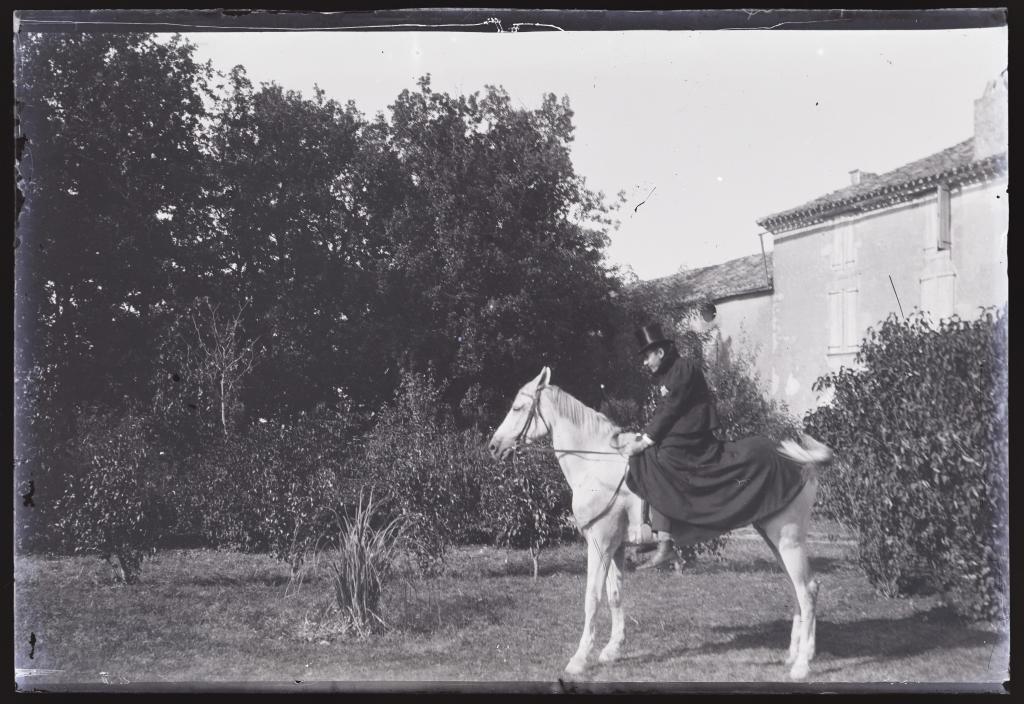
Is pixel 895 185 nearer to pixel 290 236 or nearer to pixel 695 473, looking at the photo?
pixel 695 473

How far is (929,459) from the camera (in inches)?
237

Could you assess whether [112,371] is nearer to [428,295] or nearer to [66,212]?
[66,212]

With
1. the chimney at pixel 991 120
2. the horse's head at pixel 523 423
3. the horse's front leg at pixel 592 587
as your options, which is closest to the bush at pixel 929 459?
the chimney at pixel 991 120

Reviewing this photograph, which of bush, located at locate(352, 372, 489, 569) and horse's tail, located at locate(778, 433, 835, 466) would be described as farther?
bush, located at locate(352, 372, 489, 569)

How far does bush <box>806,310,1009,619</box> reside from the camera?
19.6 feet

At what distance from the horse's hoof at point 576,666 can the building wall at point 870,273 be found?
7.90 feet

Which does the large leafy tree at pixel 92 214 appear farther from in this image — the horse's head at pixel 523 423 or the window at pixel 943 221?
the window at pixel 943 221

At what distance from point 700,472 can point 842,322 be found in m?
1.70

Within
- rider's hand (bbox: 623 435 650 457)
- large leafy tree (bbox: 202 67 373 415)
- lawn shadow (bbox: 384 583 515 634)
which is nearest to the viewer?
rider's hand (bbox: 623 435 650 457)

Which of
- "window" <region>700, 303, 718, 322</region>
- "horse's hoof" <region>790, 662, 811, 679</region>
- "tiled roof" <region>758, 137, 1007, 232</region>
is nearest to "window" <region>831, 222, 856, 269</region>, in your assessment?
"tiled roof" <region>758, 137, 1007, 232</region>

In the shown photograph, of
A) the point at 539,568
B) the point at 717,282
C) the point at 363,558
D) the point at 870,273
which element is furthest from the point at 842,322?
the point at 363,558

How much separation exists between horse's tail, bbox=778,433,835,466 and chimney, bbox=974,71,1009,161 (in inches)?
94.2

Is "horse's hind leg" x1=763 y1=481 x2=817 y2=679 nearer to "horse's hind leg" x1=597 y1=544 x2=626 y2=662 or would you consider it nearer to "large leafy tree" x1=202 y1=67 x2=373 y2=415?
"horse's hind leg" x1=597 y1=544 x2=626 y2=662

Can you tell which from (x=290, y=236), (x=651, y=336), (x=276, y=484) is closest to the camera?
(x=651, y=336)
